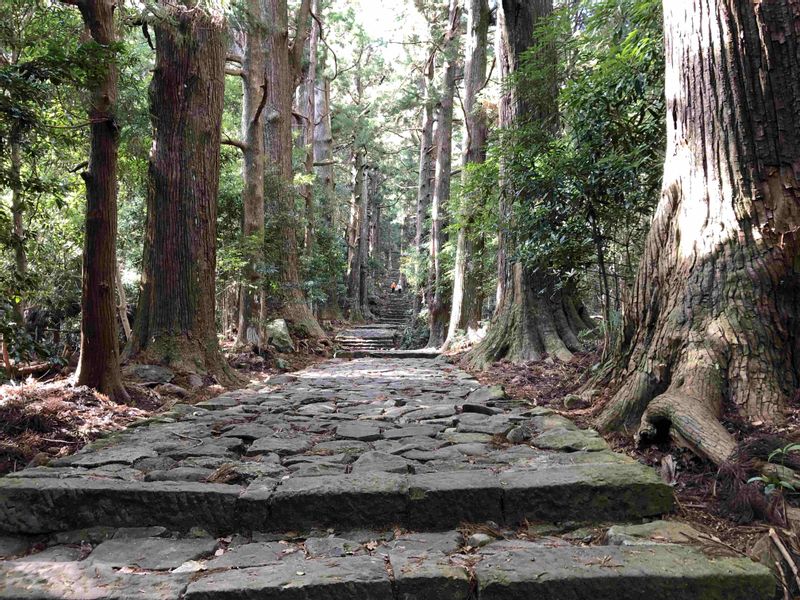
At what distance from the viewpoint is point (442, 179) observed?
15.3 metres

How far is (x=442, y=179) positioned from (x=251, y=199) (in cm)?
718

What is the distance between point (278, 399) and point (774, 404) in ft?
14.4

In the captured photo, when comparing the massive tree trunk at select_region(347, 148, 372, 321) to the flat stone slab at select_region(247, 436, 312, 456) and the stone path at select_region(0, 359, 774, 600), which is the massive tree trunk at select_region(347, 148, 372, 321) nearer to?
the flat stone slab at select_region(247, 436, 312, 456)

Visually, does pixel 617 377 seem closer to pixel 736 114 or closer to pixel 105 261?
pixel 736 114

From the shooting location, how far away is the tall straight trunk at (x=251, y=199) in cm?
919

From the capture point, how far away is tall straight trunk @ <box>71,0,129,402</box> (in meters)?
4.47

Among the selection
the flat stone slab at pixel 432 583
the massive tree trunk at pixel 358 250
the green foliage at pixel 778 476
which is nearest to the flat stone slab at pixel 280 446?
the flat stone slab at pixel 432 583

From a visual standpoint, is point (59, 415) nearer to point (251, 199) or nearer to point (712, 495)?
point (712, 495)

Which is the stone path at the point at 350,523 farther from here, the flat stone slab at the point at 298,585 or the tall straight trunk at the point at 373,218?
the tall straight trunk at the point at 373,218

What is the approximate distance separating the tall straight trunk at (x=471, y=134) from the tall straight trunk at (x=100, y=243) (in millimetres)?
7724

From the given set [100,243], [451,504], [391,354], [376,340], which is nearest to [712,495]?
[451,504]

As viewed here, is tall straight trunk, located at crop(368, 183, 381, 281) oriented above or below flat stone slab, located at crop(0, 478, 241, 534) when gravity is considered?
above

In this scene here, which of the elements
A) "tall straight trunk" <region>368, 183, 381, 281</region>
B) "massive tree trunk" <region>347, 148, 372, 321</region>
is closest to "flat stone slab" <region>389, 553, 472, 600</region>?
"massive tree trunk" <region>347, 148, 372, 321</region>

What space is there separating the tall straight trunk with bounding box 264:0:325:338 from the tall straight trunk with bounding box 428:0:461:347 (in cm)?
352
